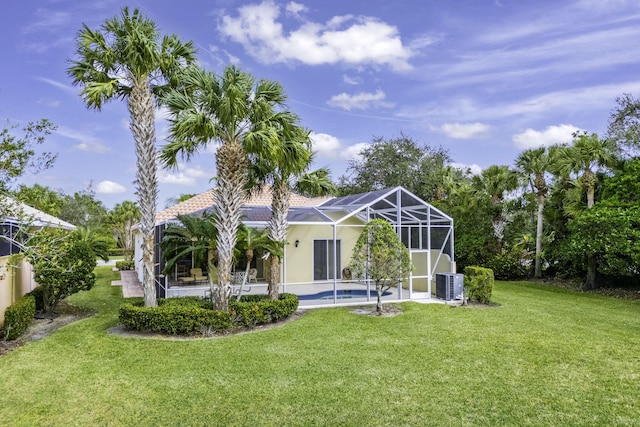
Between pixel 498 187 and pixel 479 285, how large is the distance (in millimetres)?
9877

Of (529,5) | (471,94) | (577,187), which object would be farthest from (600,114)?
(529,5)

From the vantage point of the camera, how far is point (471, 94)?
19.9m

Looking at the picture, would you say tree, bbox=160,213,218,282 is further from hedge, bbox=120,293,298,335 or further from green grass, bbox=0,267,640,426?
green grass, bbox=0,267,640,426

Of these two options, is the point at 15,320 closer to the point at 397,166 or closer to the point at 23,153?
the point at 23,153

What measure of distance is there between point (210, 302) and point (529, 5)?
15.2 metres

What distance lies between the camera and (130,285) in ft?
66.5

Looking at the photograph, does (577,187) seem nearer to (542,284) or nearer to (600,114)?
(542,284)

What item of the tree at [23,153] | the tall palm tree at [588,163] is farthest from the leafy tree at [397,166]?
the tree at [23,153]

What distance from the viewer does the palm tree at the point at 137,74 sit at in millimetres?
10914

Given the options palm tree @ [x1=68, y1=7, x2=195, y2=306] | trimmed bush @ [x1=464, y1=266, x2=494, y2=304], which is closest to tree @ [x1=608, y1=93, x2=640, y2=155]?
trimmed bush @ [x1=464, y1=266, x2=494, y2=304]

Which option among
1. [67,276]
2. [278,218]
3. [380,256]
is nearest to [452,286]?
[380,256]

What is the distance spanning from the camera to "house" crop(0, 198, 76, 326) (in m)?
8.70

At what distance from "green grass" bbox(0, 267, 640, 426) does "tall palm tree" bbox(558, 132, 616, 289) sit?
851 centimetres

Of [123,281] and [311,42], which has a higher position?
[311,42]
